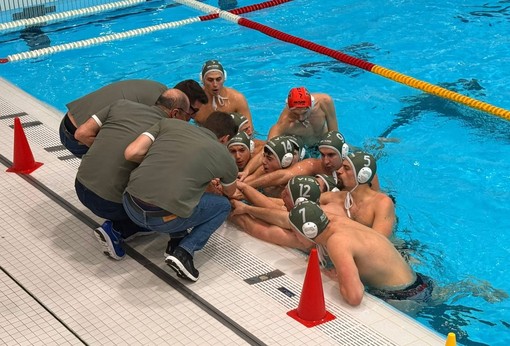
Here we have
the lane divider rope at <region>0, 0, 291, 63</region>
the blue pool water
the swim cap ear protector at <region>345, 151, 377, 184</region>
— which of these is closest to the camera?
the swim cap ear protector at <region>345, 151, 377, 184</region>

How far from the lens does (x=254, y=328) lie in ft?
16.2

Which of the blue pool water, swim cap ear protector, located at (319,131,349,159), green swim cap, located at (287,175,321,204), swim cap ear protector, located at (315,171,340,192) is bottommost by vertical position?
the blue pool water

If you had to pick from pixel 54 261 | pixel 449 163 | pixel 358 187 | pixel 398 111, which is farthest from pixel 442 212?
pixel 54 261

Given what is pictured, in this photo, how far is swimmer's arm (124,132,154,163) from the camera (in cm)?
532

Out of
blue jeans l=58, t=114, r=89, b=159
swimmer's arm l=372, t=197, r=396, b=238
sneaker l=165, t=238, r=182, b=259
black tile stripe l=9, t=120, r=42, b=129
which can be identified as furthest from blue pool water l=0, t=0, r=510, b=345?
blue jeans l=58, t=114, r=89, b=159

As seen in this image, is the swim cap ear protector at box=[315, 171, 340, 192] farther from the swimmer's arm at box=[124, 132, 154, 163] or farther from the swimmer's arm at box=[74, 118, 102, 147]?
the swimmer's arm at box=[74, 118, 102, 147]

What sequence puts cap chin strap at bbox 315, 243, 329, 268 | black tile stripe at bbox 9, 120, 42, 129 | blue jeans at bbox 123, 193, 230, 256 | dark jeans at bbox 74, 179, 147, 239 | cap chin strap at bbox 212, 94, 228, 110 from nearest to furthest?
1. blue jeans at bbox 123, 193, 230, 256
2. cap chin strap at bbox 315, 243, 329, 268
3. dark jeans at bbox 74, 179, 147, 239
4. cap chin strap at bbox 212, 94, 228, 110
5. black tile stripe at bbox 9, 120, 42, 129

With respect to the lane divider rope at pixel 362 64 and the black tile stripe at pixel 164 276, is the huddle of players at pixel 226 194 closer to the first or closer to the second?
the black tile stripe at pixel 164 276

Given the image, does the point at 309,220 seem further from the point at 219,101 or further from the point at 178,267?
the point at 219,101

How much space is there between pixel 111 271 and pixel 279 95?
14.8 ft

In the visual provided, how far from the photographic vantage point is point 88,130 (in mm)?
5664

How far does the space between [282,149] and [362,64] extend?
11.7ft

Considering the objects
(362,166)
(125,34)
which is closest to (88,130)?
(362,166)

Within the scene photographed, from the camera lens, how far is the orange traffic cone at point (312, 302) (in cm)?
488
